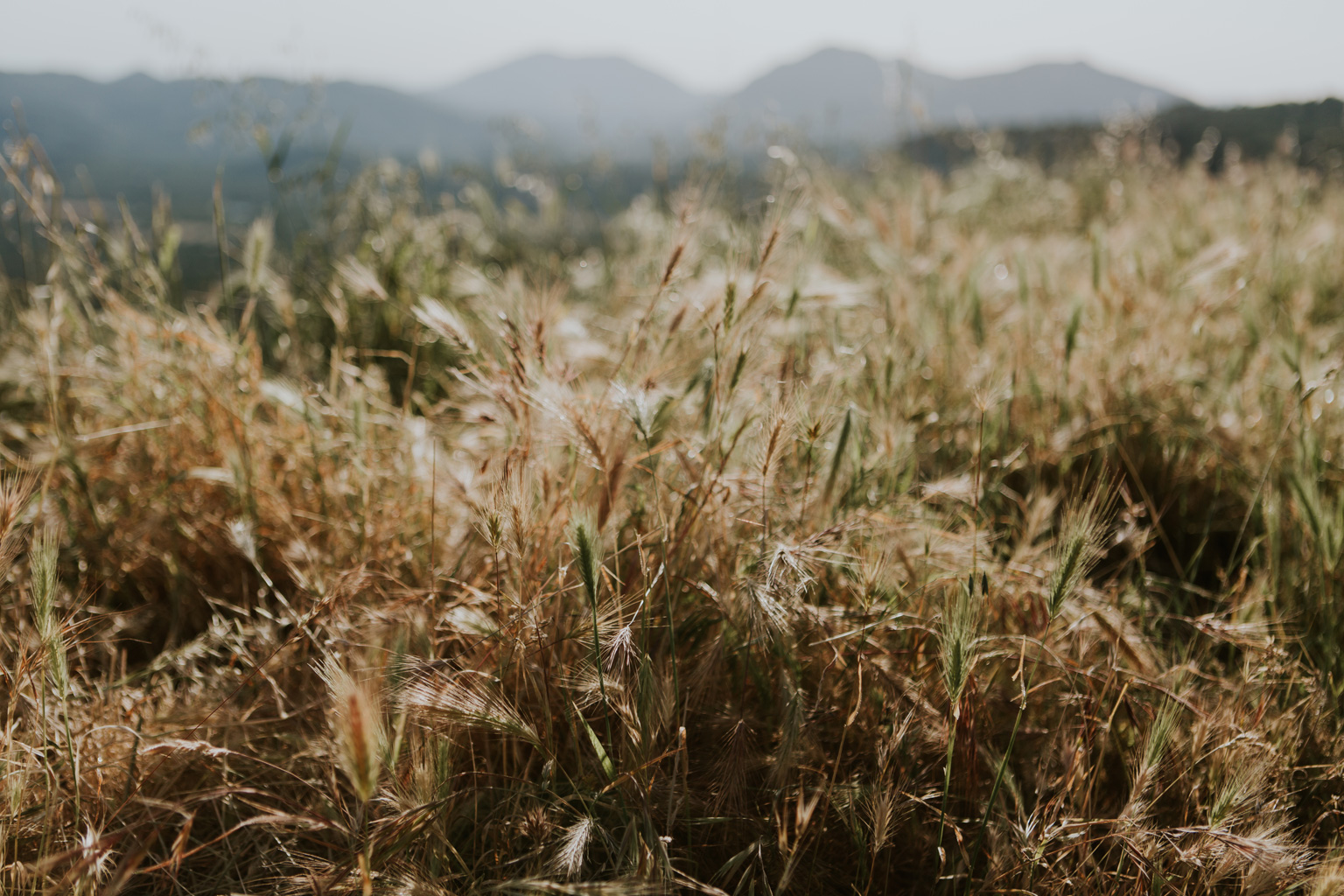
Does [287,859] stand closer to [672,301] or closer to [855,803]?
[855,803]

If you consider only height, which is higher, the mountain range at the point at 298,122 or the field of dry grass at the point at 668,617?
the mountain range at the point at 298,122

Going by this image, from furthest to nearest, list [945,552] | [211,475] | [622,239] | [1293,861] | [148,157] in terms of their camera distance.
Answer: [148,157] → [622,239] → [211,475] → [945,552] → [1293,861]

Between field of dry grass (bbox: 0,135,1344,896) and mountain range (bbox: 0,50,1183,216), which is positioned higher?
mountain range (bbox: 0,50,1183,216)

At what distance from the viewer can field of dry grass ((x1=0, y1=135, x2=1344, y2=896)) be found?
96 cm

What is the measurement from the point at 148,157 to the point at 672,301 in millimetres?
5438

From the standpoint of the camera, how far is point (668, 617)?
1074 mm

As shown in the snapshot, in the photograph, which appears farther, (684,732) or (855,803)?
(855,803)

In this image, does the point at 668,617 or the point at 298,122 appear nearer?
the point at 668,617

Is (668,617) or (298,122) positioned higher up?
(298,122)

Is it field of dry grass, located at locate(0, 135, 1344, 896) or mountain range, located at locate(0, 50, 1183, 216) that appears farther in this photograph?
mountain range, located at locate(0, 50, 1183, 216)

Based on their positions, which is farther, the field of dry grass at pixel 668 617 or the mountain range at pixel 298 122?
the mountain range at pixel 298 122

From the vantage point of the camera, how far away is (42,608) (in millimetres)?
935

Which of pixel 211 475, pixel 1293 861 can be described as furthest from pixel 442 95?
pixel 1293 861

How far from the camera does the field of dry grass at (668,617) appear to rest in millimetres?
960
